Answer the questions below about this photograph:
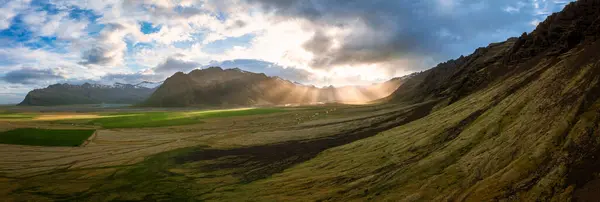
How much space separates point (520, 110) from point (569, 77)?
381 cm

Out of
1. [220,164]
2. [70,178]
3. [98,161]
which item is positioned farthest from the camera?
[98,161]

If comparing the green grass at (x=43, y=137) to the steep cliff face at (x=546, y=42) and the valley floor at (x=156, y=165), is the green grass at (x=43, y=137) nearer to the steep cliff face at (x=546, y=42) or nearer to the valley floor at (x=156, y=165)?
the valley floor at (x=156, y=165)

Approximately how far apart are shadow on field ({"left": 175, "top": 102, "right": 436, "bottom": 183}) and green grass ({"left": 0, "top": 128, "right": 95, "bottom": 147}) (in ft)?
102

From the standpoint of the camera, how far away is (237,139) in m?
66.7

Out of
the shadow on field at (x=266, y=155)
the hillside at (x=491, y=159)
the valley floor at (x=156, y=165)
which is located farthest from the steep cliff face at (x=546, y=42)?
the hillside at (x=491, y=159)

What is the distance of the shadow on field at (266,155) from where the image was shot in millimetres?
40719

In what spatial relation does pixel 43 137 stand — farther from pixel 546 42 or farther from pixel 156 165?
pixel 546 42

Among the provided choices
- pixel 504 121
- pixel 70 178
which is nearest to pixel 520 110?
pixel 504 121

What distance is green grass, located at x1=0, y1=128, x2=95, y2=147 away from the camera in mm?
64938

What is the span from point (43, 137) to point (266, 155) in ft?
175

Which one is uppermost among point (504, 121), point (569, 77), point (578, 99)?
point (569, 77)

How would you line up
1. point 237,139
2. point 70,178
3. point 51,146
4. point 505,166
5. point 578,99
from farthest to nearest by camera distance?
point 237,139 < point 51,146 < point 70,178 < point 578,99 < point 505,166

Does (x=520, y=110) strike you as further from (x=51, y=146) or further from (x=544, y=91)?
(x=51, y=146)

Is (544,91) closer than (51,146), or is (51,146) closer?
(544,91)
